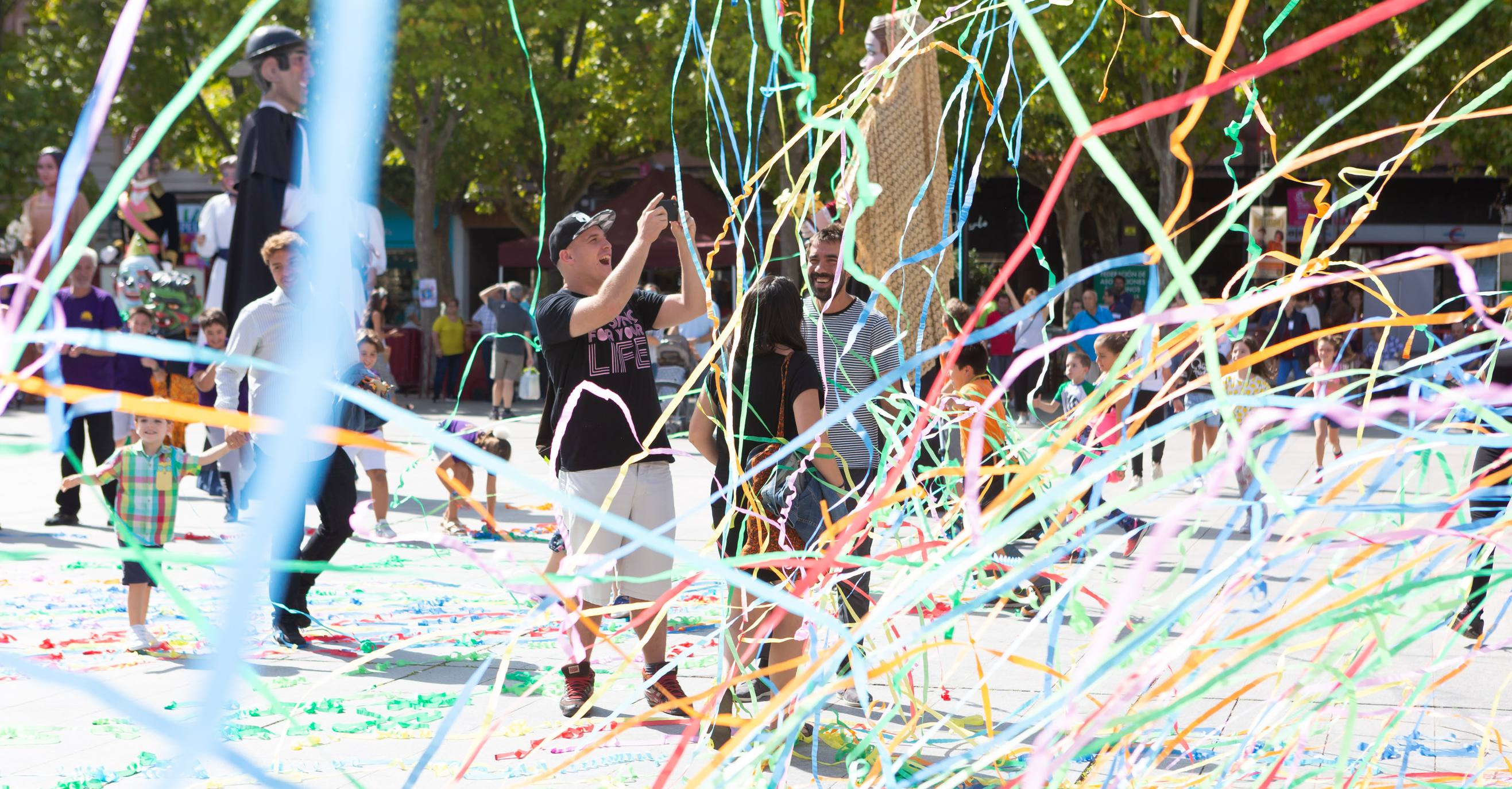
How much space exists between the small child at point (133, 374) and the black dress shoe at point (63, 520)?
0.46 meters

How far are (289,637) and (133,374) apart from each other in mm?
3986

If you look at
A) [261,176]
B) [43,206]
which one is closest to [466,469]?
[261,176]

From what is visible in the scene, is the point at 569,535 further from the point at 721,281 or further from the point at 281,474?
the point at 721,281

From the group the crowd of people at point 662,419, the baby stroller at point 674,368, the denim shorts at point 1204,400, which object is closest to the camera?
the crowd of people at point 662,419

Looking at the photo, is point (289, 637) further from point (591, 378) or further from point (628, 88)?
point (628, 88)

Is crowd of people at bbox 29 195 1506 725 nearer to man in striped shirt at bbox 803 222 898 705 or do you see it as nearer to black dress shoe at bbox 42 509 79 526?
man in striped shirt at bbox 803 222 898 705

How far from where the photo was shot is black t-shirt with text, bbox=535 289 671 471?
4.17 m

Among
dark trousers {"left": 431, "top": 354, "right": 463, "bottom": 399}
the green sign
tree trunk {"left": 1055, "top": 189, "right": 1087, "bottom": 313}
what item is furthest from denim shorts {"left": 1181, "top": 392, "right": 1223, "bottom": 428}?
tree trunk {"left": 1055, "top": 189, "right": 1087, "bottom": 313}

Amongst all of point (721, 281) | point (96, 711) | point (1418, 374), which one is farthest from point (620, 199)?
point (1418, 374)

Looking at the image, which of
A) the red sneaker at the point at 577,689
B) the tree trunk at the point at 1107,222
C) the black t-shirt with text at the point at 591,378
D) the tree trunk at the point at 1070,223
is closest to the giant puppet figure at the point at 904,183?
the black t-shirt with text at the point at 591,378

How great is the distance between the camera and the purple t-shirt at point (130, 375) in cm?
819

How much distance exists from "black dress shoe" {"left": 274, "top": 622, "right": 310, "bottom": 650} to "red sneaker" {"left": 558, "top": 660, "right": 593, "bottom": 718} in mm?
1454

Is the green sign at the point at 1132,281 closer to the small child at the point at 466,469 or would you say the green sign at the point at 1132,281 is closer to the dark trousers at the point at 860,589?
the small child at the point at 466,469

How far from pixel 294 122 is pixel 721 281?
20.6 m
